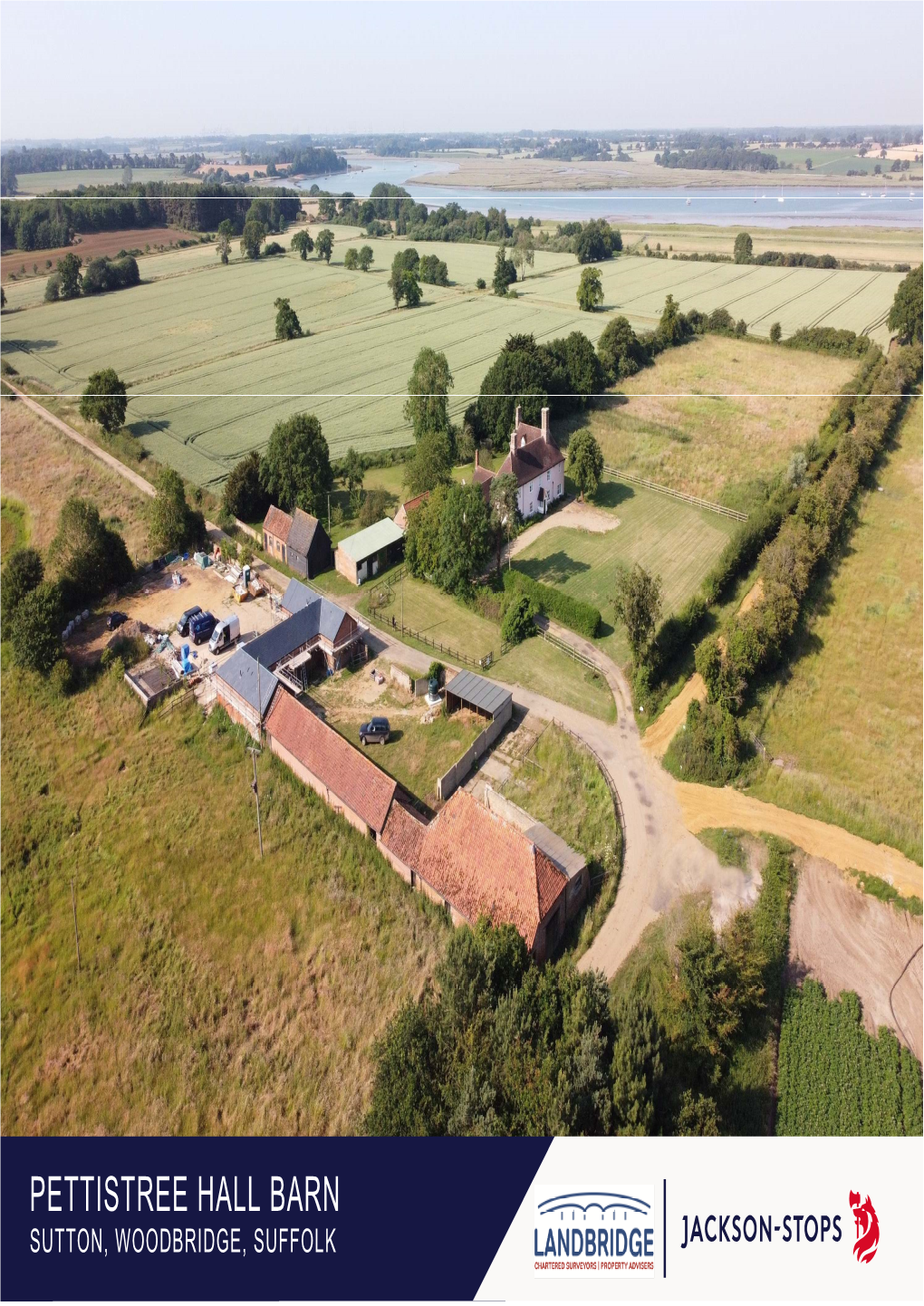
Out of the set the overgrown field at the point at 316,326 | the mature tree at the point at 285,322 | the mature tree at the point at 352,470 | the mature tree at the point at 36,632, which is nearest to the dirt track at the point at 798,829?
the mature tree at the point at 36,632

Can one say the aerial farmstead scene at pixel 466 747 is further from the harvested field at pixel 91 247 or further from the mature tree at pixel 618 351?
the harvested field at pixel 91 247

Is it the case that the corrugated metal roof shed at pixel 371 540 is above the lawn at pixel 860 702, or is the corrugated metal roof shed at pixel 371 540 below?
above

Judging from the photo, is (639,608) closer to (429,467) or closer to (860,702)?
(860,702)

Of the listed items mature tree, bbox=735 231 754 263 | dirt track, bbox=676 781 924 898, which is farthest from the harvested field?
dirt track, bbox=676 781 924 898

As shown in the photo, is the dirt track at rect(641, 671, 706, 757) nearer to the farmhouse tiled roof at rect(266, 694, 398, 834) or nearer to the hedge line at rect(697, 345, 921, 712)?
the hedge line at rect(697, 345, 921, 712)

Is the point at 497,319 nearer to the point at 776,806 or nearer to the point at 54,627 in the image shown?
the point at 54,627

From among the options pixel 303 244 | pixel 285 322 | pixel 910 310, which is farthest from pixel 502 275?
pixel 910 310
